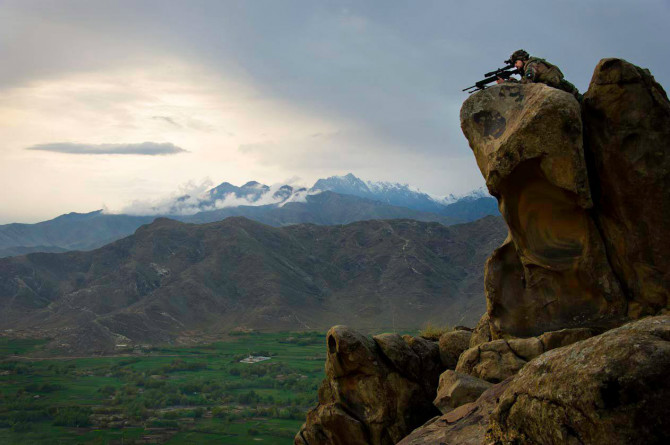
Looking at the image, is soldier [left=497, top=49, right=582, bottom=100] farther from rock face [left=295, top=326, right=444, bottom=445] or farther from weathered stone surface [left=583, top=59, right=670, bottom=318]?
rock face [left=295, top=326, right=444, bottom=445]

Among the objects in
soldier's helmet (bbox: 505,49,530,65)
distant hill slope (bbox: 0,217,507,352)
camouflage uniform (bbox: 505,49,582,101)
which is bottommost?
→ distant hill slope (bbox: 0,217,507,352)

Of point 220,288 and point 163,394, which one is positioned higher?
point 220,288

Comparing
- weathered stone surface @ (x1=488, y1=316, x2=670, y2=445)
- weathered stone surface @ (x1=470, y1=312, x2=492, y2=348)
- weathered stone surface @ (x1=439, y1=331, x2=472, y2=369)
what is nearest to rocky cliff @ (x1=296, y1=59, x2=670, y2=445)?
weathered stone surface @ (x1=470, y1=312, x2=492, y2=348)

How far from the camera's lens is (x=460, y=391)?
17969 mm

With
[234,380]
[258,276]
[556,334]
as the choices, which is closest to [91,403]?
[234,380]

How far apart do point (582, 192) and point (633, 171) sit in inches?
64.1

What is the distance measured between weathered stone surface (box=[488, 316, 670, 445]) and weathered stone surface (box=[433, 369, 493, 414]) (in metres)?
7.59

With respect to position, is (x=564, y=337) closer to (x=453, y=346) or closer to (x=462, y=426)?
(x=462, y=426)

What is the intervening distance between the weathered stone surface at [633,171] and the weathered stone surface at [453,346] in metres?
7.69

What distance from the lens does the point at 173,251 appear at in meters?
187

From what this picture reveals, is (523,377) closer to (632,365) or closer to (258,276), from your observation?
(632,365)

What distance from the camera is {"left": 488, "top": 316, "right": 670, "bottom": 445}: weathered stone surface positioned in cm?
851

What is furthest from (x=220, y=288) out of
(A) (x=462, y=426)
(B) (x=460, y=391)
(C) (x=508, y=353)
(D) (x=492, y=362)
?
(A) (x=462, y=426)

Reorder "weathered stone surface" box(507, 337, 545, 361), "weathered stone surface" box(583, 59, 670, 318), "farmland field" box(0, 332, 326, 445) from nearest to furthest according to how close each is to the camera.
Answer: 1. "weathered stone surface" box(583, 59, 670, 318)
2. "weathered stone surface" box(507, 337, 545, 361)
3. "farmland field" box(0, 332, 326, 445)
